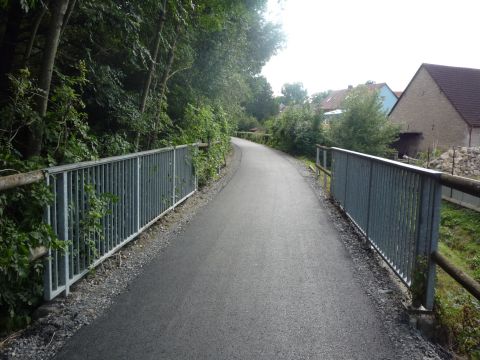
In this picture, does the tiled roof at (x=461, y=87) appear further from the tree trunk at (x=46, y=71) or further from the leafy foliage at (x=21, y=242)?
the leafy foliage at (x=21, y=242)

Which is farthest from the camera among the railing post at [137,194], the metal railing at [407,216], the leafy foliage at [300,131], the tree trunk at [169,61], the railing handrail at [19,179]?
the leafy foliage at [300,131]

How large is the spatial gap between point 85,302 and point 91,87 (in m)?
5.10

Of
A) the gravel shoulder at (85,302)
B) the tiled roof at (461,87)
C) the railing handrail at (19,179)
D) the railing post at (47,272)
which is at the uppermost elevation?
the tiled roof at (461,87)

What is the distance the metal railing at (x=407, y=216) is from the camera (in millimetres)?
3547

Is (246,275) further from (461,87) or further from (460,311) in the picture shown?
(461,87)

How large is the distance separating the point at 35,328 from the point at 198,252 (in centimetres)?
260

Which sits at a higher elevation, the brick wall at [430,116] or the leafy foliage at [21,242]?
the brick wall at [430,116]

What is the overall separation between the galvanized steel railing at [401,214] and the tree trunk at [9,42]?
6335 mm

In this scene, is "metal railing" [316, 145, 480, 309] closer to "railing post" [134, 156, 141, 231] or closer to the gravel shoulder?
the gravel shoulder

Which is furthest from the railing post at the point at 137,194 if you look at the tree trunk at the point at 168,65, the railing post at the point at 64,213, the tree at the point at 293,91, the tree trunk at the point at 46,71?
the tree at the point at 293,91

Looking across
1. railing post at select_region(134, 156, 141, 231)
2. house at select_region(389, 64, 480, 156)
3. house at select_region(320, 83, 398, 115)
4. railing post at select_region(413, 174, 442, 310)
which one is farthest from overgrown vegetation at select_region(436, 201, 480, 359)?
house at select_region(320, 83, 398, 115)

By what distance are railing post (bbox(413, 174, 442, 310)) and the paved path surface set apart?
20.9 inches

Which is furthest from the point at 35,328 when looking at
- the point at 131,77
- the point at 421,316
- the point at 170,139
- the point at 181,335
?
the point at 131,77

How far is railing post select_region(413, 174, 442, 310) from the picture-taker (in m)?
3.64
